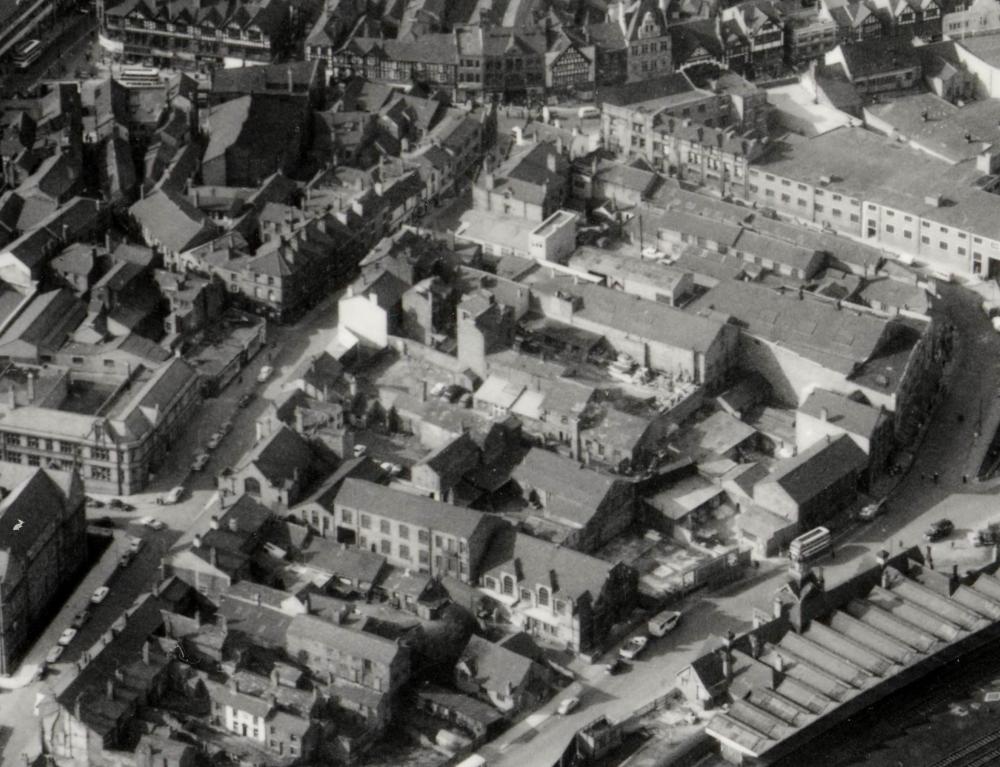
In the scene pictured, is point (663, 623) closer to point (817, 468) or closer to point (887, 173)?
point (817, 468)

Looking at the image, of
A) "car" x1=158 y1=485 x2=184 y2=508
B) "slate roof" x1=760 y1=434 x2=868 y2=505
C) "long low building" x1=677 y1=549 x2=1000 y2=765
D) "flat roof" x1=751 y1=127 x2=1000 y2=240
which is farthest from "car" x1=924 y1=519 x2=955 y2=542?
"car" x1=158 y1=485 x2=184 y2=508

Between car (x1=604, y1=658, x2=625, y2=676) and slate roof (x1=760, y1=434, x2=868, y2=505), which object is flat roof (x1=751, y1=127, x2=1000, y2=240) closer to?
slate roof (x1=760, y1=434, x2=868, y2=505)

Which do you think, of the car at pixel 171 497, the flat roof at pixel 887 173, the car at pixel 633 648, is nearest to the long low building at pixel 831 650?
the car at pixel 633 648

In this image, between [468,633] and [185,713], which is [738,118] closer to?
[468,633]

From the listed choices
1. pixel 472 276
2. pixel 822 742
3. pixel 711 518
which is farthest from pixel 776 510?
pixel 472 276

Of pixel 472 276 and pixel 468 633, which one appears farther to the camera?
pixel 472 276

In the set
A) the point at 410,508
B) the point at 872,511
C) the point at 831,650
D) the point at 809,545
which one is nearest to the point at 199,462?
the point at 410,508
